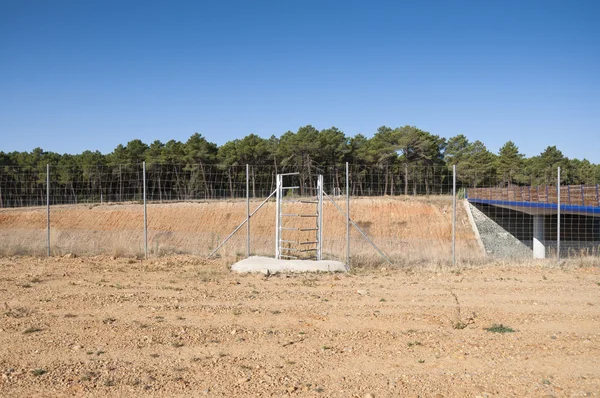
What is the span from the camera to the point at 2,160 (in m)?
58.9

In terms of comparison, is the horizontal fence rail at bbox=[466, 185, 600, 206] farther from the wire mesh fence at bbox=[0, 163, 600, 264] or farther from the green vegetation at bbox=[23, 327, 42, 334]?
the green vegetation at bbox=[23, 327, 42, 334]

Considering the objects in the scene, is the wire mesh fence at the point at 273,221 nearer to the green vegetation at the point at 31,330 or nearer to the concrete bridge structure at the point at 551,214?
the concrete bridge structure at the point at 551,214

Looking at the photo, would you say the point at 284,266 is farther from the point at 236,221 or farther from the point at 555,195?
the point at 236,221

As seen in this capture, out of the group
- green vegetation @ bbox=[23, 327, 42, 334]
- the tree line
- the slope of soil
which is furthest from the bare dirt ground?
the tree line

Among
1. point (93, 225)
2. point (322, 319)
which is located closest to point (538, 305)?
point (322, 319)

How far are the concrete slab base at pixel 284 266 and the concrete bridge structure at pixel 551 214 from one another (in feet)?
21.2

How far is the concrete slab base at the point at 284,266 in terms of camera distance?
Result: 11883mm

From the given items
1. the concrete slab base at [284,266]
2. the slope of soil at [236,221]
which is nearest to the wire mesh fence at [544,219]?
the slope of soil at [236,221]

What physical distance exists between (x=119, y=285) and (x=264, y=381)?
246 inches

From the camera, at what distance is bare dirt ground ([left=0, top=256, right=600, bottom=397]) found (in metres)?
4.70

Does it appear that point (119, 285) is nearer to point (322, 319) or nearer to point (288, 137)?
point (322, 319)

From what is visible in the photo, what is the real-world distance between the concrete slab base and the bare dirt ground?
2.25 ft

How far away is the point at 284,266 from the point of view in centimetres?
1198

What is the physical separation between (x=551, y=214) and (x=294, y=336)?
694 inches
